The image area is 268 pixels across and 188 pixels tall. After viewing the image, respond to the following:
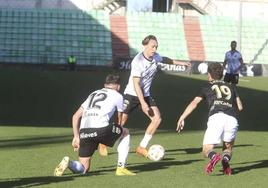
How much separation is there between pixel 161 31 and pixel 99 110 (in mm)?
51282

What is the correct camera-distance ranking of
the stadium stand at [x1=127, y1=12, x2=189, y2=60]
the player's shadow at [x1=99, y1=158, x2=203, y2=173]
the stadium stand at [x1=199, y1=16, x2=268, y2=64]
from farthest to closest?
1. the stadium stand at [x1=199, y1=16, x2=268, y2=64]
2. the stadium stand at [x1=127, y1=12, x2=189, y2=60]
3. the player's shadow at [x1=99, y1=158, x2=203, y2=173]

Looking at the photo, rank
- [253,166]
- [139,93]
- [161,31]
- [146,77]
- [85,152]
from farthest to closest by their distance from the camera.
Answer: [161,31] → [146,77] → [139,93] → [253,166] → [85,152]

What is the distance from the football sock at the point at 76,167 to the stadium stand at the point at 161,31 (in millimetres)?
47240

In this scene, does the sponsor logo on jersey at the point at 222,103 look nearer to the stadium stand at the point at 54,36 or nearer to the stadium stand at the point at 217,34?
the stadium stand at the point at 54,36

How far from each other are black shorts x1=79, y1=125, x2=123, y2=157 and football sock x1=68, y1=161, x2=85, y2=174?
18cm

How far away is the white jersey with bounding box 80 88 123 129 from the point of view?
9.12 meters

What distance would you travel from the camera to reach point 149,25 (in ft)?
197

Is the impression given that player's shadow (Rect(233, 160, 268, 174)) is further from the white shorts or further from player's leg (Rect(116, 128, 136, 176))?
player's leg (Rect(116, 128, 136, 176))

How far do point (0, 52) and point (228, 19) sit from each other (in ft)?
67.9

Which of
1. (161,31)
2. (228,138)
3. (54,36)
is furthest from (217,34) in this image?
(228,138)

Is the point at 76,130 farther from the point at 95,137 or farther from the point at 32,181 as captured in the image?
the point at 32,181

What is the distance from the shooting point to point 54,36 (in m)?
57.2

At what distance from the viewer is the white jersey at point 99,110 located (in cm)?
912

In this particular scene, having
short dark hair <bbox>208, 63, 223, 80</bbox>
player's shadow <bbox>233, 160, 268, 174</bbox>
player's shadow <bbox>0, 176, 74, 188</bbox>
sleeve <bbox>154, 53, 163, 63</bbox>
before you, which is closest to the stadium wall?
sleeve <bbox>154, 53, 163, 63</bbox>
